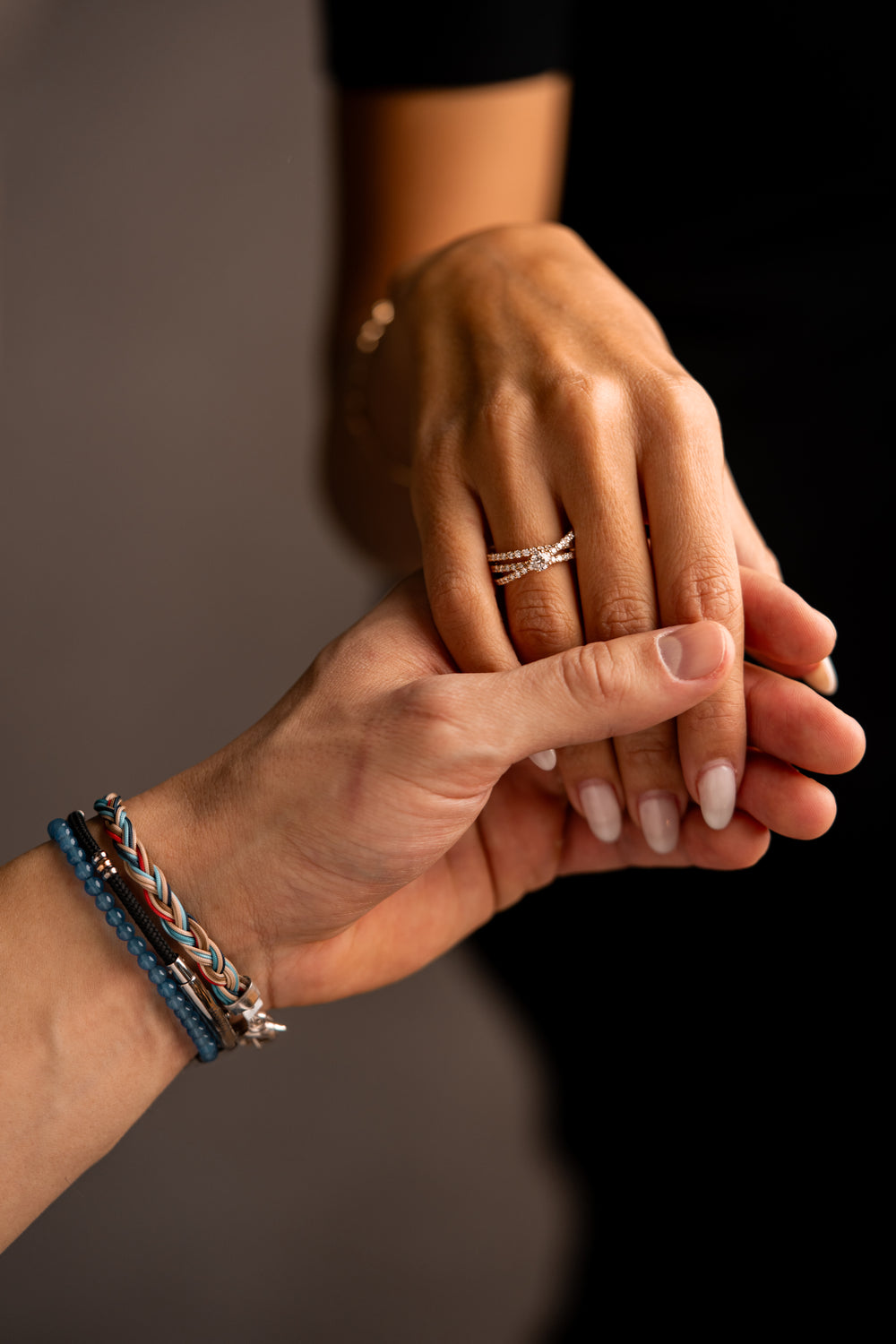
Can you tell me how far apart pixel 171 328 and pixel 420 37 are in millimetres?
973

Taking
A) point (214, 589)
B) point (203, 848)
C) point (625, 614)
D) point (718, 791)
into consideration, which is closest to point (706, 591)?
point (625, 614)

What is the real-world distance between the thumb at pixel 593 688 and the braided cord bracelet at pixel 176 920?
0.87 ft

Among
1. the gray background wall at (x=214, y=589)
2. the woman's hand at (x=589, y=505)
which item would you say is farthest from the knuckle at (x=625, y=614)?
the gray background wall at (x=214, y=589)

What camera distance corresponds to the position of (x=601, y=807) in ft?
2.73

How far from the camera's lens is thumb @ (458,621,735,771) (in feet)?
2.18

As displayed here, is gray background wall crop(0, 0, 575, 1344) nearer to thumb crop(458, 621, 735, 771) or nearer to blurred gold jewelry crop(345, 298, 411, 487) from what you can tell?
blurred gold jewelry crop(345, 298, 411, 487)

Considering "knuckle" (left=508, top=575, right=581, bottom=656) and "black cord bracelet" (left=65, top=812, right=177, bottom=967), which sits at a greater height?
"knuckle" (left=508, top=575, right=581, bottom=656)

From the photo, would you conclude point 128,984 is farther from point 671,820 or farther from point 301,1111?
point 301,1111

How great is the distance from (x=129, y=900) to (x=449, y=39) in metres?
1.01

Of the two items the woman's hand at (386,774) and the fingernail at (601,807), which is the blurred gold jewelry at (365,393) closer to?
the woman's hand at (386,774)

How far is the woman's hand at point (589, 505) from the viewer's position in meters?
0.74

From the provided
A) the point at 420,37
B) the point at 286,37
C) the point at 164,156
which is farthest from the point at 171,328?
the point at 420,37

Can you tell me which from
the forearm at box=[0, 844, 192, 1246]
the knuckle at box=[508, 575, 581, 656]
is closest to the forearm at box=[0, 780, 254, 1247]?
the forearm at box=[0, 844, 192, 1246]

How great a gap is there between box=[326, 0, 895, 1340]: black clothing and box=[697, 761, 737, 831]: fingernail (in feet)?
1.28
